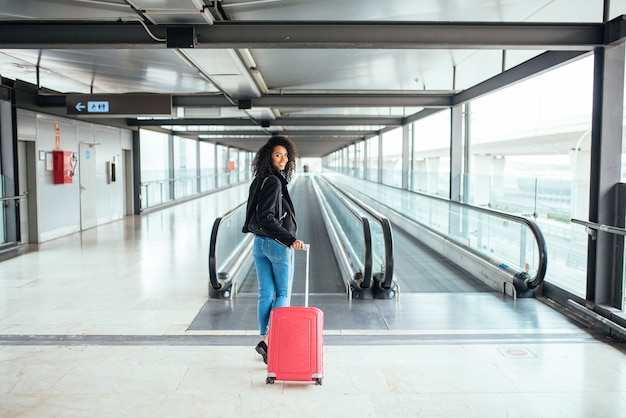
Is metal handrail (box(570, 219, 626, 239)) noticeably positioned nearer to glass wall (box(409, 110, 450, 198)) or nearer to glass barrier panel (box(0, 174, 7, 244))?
glass barrier panel (box(0, 174, 7, 244))

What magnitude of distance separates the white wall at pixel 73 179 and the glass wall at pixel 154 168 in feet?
6.92

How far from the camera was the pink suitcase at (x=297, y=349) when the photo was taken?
347 centimetres

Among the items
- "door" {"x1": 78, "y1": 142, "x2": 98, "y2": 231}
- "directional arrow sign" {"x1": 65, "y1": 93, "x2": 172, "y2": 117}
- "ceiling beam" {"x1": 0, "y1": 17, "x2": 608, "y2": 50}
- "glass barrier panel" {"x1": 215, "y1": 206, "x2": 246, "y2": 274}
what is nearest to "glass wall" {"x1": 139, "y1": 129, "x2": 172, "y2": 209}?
"door" {"x1": 78, "y1": 142, "x2": 98, "y2": 231}

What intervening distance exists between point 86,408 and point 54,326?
77.6 inches

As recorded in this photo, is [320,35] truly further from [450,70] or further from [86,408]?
[450,70]

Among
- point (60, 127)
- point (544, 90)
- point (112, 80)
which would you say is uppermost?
point (544, 90)

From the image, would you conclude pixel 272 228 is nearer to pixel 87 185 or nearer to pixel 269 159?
pixel 269 159

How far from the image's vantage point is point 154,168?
64.7 feet

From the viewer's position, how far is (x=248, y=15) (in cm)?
552

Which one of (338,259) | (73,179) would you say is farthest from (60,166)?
(338,259)

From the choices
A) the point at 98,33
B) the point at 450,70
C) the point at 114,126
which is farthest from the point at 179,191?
the point at 98,33

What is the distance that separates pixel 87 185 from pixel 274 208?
34.4ft

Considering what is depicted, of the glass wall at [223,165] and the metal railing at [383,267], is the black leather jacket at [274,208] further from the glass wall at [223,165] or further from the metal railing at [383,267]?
the glass wall at [223,165]

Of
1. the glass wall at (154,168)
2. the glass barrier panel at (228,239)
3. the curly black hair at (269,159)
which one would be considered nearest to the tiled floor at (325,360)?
the glass barrier panel at (228,239)
